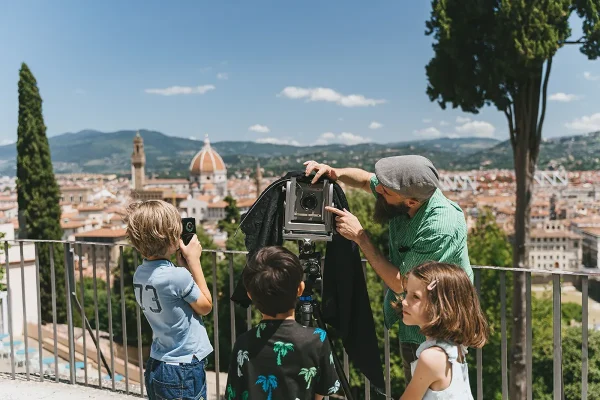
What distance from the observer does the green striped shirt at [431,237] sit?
181 cm

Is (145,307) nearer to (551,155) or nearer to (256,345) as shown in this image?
(256,345)

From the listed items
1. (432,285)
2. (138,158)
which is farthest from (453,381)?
(138,158)

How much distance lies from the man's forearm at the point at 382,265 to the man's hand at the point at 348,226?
2cm

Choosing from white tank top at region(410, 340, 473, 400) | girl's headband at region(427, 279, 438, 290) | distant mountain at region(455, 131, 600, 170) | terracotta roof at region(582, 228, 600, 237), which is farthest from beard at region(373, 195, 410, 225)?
distant mountain at region(455, 131, 600, 170)

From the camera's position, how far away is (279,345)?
5.24 ft

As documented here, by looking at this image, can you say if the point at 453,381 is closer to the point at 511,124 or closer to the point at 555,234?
the point at 511,124

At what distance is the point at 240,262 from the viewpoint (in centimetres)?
1905

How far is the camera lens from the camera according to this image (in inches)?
78.2

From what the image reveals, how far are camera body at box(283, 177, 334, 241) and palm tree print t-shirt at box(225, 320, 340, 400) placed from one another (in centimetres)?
39

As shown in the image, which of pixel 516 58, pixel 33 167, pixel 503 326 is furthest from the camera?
pixel 33 167

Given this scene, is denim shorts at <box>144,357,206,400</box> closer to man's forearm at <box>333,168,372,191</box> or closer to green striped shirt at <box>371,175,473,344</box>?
green striped shirt at <box>371,175,473,344</box>

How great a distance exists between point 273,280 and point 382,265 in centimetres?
44

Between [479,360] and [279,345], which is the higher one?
[279,345]

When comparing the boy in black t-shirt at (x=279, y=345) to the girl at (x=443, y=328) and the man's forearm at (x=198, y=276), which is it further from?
the man's forearm at (x=198, y=276)
